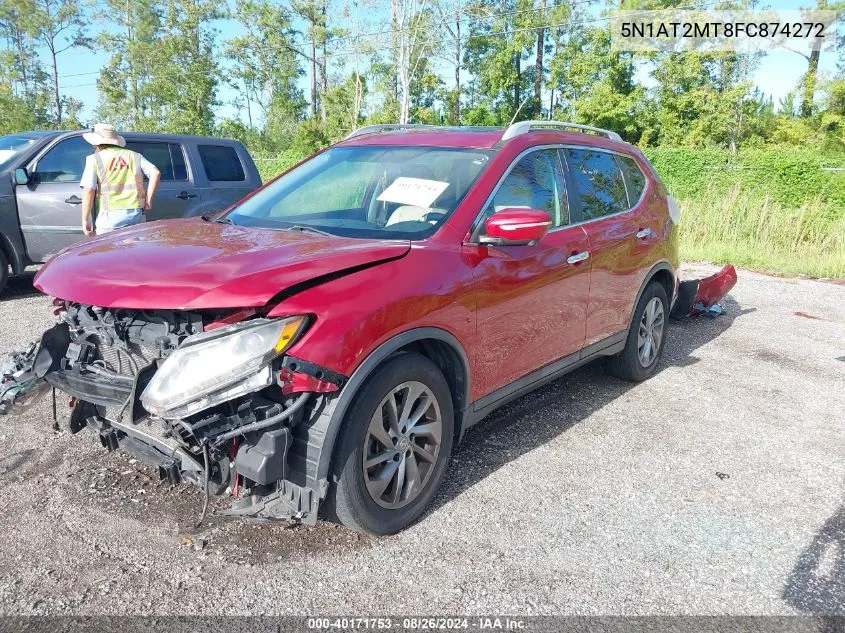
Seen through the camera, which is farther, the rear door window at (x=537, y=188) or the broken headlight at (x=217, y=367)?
the rear door window at (x=537, y=188)

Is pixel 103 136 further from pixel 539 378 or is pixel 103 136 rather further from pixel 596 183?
pixel 539 378

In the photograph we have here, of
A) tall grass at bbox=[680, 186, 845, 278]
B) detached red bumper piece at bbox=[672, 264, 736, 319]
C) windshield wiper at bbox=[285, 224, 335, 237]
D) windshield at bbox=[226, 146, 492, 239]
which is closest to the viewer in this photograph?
windshield wiper at bbox=[285, 224, 335, 237]

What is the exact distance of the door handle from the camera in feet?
12.8

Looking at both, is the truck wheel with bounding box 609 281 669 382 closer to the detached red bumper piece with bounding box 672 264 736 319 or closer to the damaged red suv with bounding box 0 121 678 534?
the damaged red suv with bounding box 0 121 678 534

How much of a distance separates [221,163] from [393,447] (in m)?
6.82

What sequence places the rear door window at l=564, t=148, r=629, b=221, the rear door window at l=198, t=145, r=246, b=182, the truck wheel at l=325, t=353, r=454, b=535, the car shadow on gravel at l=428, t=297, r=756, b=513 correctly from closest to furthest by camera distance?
the truck wheel at l=325, t=353, r=454, b=535
the car shadow on gravel at l=428, t=297, r=756, b=513
the rear door window at l=564, t=148, r=629, b=221
the rear door window at l=198, t=145, r=246, b=182

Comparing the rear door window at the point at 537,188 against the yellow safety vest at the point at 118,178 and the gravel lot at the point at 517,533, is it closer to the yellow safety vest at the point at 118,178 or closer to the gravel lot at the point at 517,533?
the gravel lot at the point at 517,533

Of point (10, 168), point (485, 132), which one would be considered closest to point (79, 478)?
point (485, 132)

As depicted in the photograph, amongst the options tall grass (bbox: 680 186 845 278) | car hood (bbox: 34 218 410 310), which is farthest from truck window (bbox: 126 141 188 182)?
tall grass (bbox: 680 186 845 278)

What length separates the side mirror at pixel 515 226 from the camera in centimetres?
310

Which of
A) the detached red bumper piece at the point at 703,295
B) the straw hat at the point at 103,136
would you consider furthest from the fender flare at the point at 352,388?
the detached red bumper piece at the point at 703,295

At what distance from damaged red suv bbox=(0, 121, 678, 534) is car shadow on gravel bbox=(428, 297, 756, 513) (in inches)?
15.8

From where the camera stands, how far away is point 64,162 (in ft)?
24.7

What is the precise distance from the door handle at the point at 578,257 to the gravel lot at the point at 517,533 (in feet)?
3.67
